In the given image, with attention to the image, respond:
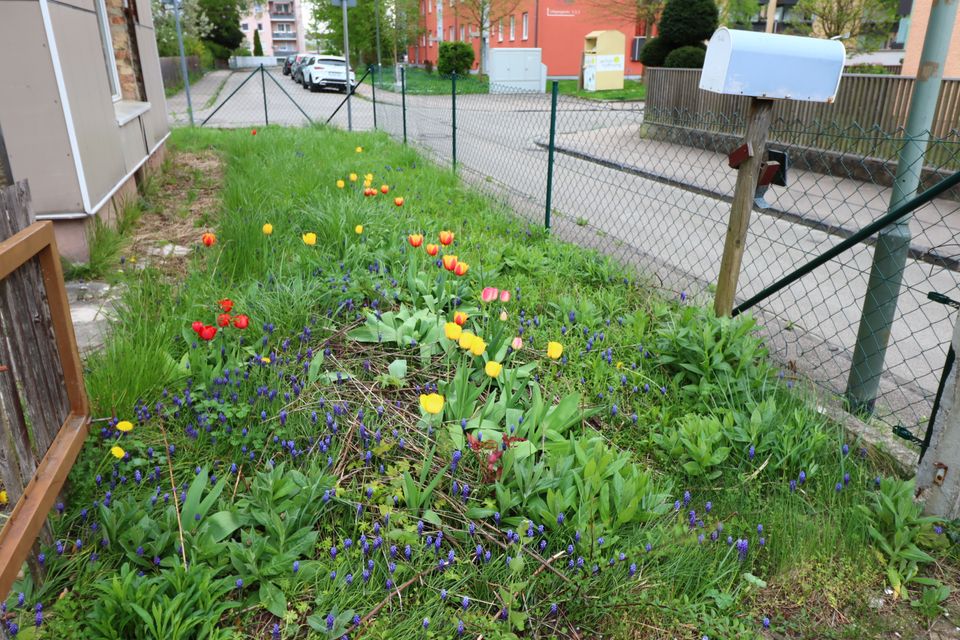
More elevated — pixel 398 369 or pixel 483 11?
pixel 483 11

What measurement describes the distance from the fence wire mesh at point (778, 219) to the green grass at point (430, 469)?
85cm

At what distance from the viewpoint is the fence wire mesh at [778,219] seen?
4113mm

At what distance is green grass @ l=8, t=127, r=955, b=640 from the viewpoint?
205 cm

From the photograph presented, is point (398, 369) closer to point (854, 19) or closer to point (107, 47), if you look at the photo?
point (107, 47)

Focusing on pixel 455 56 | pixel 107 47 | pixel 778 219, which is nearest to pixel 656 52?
pixel 778 219

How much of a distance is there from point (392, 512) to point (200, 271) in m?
2.74

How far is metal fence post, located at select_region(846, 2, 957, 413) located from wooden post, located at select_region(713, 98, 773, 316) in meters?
0.58

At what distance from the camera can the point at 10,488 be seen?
190 cm

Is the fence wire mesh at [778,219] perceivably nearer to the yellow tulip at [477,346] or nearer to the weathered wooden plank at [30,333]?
the yellow tulip at [477,346]

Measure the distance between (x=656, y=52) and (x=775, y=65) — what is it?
Result: 14.7 meters

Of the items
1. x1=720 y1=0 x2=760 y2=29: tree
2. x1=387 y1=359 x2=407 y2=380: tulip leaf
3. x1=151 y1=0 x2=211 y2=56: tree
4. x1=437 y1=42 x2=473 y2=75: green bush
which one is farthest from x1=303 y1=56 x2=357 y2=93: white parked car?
x1=387 y1=359 x2=407 y2=380: tulip leaf

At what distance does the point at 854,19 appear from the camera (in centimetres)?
1956

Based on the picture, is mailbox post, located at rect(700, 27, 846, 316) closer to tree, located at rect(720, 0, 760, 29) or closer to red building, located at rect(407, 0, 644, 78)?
tree, located at rect(720, 0, 760, 29)

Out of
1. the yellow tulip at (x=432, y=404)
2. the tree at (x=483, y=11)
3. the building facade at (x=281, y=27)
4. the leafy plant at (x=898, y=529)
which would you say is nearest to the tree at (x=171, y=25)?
the tree at (x=483, y=11)
